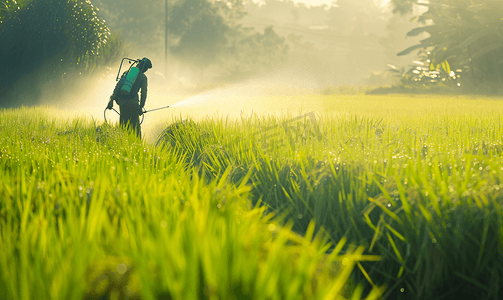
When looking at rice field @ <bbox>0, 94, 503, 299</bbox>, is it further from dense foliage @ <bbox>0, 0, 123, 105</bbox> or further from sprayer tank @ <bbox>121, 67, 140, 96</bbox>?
dense foliage @ <bbox>0, 0, 123, 105</bbox>

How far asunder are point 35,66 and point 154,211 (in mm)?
18656

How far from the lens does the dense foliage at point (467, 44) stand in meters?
20.9

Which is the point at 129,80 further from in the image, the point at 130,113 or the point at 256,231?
the point at 256,231

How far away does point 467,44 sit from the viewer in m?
20.3

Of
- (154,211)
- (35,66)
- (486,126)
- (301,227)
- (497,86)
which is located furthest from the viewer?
(497,86)

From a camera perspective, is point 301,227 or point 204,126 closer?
point 301,227

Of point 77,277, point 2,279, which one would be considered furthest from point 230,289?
point 2,279

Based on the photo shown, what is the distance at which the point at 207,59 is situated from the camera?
56.9 m

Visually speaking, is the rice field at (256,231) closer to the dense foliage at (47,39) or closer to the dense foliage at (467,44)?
the dense foliage at (47,39)

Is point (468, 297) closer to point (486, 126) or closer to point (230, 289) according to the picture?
point (230, 289)

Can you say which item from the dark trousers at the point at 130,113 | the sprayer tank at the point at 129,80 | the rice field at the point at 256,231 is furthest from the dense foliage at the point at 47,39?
the rice field at the point at 256,231

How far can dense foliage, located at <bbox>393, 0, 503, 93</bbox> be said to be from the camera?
20.9 metres

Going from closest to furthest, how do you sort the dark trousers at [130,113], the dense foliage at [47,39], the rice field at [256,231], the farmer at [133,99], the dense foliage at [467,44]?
the rice field at [256,231], the farmer at [133,99], the dark trousers at [130,113], the dense foliage at [47,39], the dense foliage at [467,44]

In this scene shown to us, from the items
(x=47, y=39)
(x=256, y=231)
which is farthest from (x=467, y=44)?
(x=256, y=231)
